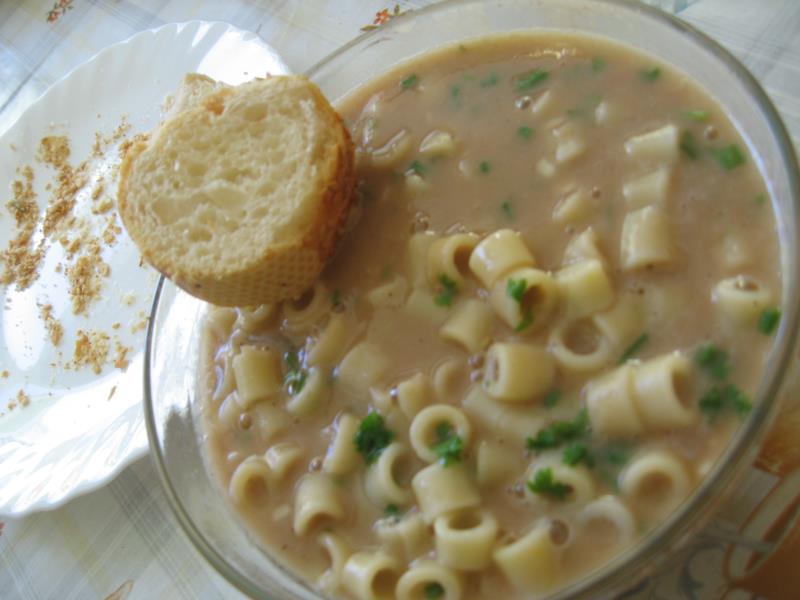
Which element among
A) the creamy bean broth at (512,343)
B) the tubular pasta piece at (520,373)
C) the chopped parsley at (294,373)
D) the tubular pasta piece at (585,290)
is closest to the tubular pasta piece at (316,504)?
the creamy bean broth at (512,343)

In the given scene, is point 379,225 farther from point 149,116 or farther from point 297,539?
point 149,116

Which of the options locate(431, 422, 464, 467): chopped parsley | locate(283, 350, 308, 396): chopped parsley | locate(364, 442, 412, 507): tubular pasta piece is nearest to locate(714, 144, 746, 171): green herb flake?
locate(431, 422, 464, 467): chopped parsley

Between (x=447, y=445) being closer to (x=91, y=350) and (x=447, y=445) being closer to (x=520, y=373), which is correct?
(x=520, y=373)

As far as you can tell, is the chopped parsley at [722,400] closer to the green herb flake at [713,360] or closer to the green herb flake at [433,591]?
the green herb flake at [713,360]

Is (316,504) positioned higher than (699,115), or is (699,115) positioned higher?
(699,115)

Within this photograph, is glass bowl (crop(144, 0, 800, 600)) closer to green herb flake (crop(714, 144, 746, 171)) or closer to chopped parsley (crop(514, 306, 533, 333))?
green herb flake (crop(714, 144, 746, 171))

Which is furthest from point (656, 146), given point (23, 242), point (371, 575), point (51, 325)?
point (23, 242)
